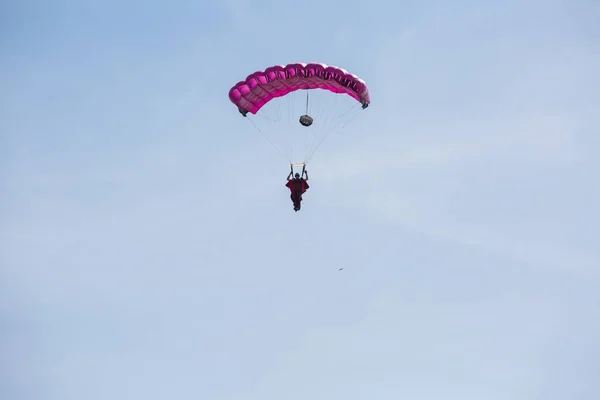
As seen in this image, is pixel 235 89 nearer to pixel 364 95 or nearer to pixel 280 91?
pixel 280 91

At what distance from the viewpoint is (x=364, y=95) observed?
6103cm

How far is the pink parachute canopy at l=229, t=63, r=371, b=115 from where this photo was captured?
2354 inches

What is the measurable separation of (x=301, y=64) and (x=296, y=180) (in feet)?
18.8

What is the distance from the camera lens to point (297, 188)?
61031mm

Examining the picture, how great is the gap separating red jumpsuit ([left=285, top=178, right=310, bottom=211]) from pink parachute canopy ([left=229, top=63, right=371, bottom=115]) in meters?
4.13

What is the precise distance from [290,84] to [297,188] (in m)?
5.10

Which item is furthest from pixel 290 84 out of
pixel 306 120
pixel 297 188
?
pixel 297 188

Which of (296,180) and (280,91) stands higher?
(280,91)

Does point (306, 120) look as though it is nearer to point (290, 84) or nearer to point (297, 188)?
point (290, 84)

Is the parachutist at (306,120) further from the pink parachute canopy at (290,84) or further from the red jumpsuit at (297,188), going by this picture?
the red jumpsuit at (297,188)

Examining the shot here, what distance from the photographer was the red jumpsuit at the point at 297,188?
6106cm

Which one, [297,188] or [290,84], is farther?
[297,188]

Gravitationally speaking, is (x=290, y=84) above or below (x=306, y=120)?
above

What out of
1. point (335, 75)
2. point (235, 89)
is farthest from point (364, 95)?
point (235, 89)
